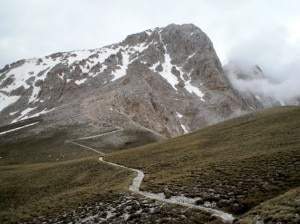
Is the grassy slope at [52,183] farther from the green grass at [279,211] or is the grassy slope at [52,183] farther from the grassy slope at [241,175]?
the green grass at [279,211]

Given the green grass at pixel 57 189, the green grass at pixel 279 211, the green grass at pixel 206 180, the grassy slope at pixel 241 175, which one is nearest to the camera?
the green grass at pixel 279 211

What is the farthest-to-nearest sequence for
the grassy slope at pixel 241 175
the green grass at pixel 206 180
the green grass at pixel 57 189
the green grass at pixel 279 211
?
the green grass at pixel 57 189 < the grassy slope at pixel 241 175 < the green grass at pixel 206 180 < the green grass at pixel 279 211

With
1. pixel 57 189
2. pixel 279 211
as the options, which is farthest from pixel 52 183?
pixel 279 211

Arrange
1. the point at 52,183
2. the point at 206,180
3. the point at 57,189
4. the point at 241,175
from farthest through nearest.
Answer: the point at 52,183, the point at 57,189, the point at 206,180, the point at 241,175

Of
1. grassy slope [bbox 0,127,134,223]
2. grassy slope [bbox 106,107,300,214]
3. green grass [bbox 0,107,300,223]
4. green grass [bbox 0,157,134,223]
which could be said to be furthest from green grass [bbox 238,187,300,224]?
green grass [bbox 0,157,134,223]

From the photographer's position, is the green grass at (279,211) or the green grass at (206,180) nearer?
the green grass at (279,211)

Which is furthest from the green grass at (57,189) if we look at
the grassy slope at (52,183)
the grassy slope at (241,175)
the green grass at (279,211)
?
the green grass at (279,211)

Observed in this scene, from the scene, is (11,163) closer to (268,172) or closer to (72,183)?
(72,183)

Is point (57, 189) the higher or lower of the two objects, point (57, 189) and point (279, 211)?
the lower

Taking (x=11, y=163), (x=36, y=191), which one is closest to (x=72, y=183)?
(x=36, y=191)

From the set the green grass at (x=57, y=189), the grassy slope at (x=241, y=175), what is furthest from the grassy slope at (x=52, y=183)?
the grassy slope at (x=241, y=175)

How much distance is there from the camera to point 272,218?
790 inches

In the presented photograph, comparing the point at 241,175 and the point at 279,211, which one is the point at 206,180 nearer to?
the point at 241,175

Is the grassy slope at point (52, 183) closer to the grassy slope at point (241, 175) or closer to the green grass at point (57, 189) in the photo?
the green grass at point (57, 189)
